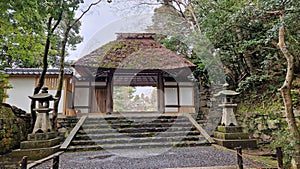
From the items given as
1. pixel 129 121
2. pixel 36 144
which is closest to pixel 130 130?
pixel 129 121

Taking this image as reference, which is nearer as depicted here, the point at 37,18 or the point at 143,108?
the point at 37,18

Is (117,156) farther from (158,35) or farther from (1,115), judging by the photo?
(158,35)

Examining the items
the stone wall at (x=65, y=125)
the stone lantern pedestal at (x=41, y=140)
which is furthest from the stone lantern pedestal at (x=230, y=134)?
the stone wall at (x=65, y=125)

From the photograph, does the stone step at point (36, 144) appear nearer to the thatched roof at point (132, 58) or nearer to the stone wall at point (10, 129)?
the stone wall at point (10, 129)

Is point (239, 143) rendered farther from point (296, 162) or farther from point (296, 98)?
point (296, 162)

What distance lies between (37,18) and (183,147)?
17.0 feet

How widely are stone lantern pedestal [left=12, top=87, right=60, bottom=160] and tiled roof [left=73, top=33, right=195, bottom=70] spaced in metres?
2.38

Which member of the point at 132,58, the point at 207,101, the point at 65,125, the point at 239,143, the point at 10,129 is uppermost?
the point at 132,58

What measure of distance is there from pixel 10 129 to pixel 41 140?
1.62 metres

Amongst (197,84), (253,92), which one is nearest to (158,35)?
(197,84)

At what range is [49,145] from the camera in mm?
4914

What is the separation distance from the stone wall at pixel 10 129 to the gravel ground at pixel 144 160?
1964 mm

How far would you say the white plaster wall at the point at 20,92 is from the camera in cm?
956

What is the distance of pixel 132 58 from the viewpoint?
8.11 m
